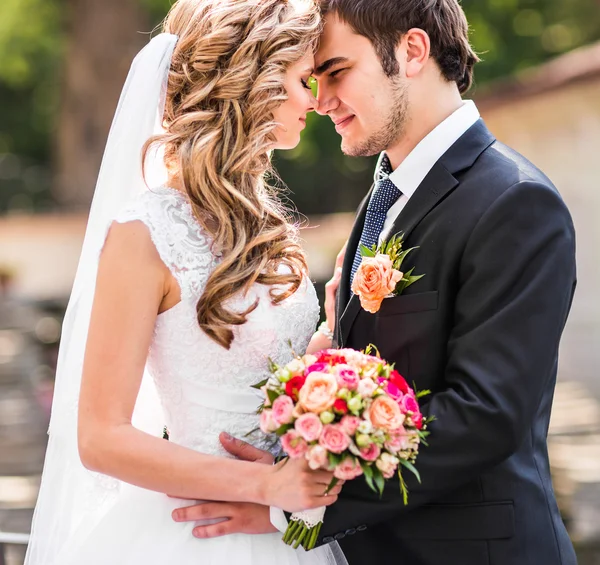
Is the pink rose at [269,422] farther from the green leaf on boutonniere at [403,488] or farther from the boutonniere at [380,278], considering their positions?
the boutonniere at [380,278]

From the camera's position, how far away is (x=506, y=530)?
2.77 metres

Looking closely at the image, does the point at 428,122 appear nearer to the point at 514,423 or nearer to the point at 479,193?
the point at 479,193

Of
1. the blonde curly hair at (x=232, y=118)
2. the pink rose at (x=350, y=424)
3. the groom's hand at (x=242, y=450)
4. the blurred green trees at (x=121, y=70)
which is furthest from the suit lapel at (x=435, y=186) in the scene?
the blurred green trees at (x=121, y=70)

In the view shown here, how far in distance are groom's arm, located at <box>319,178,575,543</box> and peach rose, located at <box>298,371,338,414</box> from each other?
0.42 meters

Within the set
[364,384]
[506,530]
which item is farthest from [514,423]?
[364,384]

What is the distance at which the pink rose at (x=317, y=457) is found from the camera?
94.0 inches

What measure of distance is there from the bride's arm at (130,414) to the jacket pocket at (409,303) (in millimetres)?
591

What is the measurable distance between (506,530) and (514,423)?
356mm

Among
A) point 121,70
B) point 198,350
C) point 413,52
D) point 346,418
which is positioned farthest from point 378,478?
point 121,70

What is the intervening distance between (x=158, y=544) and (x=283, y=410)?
0.71m

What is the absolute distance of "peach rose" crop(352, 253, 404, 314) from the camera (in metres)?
2.83

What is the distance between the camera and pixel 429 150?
10.3 feet

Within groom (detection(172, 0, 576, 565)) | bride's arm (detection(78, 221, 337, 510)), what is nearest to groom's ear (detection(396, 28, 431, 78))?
groom (detection(172, 0, 576, 565))

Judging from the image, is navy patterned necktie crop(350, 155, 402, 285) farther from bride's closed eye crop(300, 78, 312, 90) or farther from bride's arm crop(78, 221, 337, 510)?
bride's arm crop(78, 221, 337, 510)
